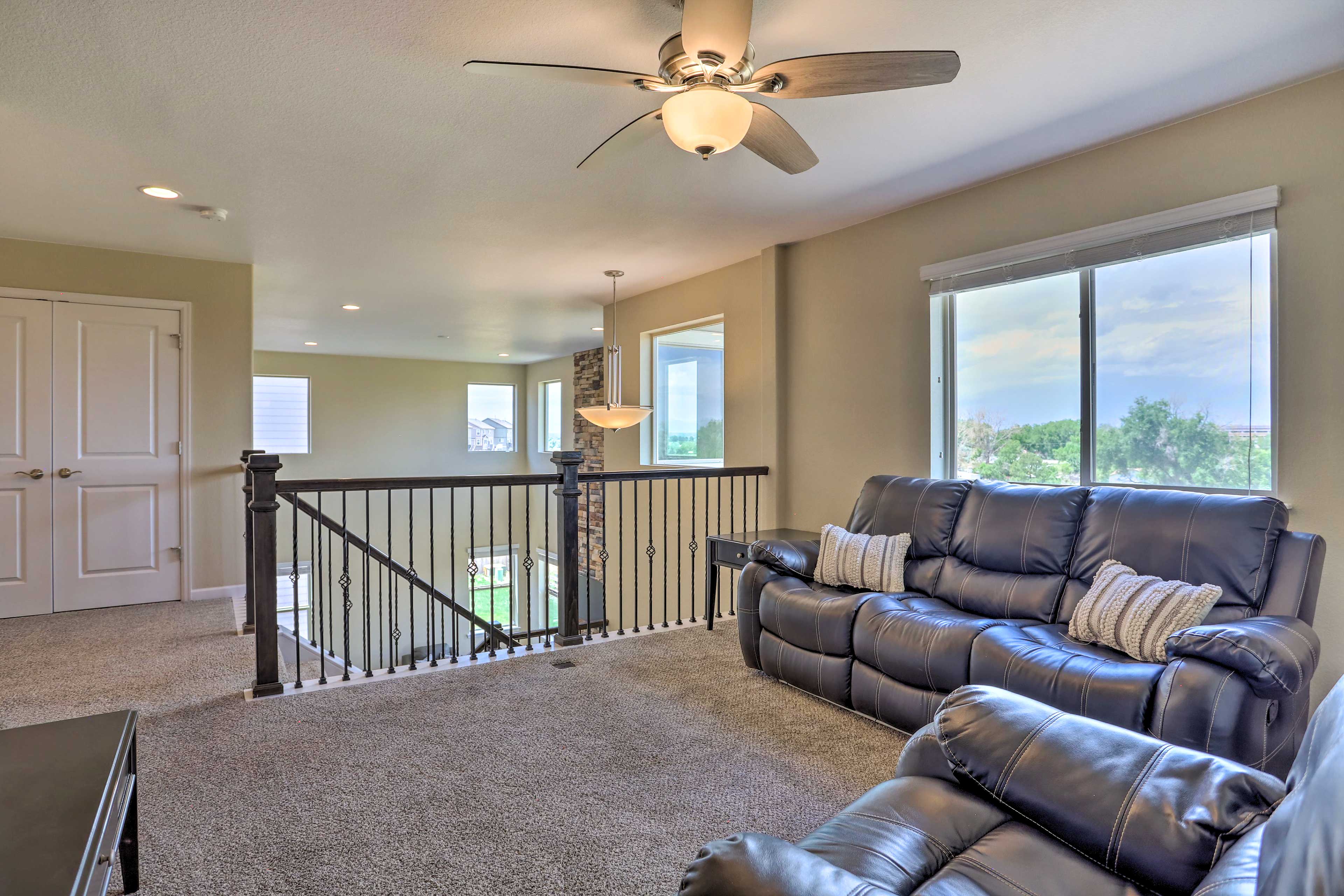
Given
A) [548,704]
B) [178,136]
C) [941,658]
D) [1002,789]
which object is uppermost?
[178,136]

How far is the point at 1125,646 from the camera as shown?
2.25 m

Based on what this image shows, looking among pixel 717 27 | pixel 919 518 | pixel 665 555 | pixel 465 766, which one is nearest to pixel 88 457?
pixel 665 555

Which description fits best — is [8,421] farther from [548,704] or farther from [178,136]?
[548,704]

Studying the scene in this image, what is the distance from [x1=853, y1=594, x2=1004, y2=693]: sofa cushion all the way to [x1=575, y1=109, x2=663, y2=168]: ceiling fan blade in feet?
6.63

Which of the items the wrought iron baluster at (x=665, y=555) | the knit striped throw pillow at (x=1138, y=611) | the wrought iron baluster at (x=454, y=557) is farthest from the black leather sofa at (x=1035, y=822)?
the wrought iron baluster at (x=454, y=557)

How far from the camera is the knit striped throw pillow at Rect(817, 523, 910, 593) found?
123 inches

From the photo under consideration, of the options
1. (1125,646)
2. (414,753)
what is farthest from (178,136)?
(1125,646)

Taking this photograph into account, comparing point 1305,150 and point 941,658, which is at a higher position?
point 1305,150

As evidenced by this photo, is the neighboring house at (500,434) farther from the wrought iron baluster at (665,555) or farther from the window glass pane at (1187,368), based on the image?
the window glass pane at (1187,368)

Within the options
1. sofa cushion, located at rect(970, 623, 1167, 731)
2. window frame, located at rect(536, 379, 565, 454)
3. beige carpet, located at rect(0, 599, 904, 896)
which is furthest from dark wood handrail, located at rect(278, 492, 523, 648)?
window frame, located at rect(536, 379, 565, 454)

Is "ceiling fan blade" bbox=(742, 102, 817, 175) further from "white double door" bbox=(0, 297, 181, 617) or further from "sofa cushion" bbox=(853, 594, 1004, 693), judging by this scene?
"white double door" bbox=(0, 297, 181, 617)

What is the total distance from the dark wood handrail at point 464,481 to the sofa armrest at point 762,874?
94.6 inches

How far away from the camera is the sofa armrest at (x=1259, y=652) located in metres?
1.81

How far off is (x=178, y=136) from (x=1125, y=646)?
400 centimetres
